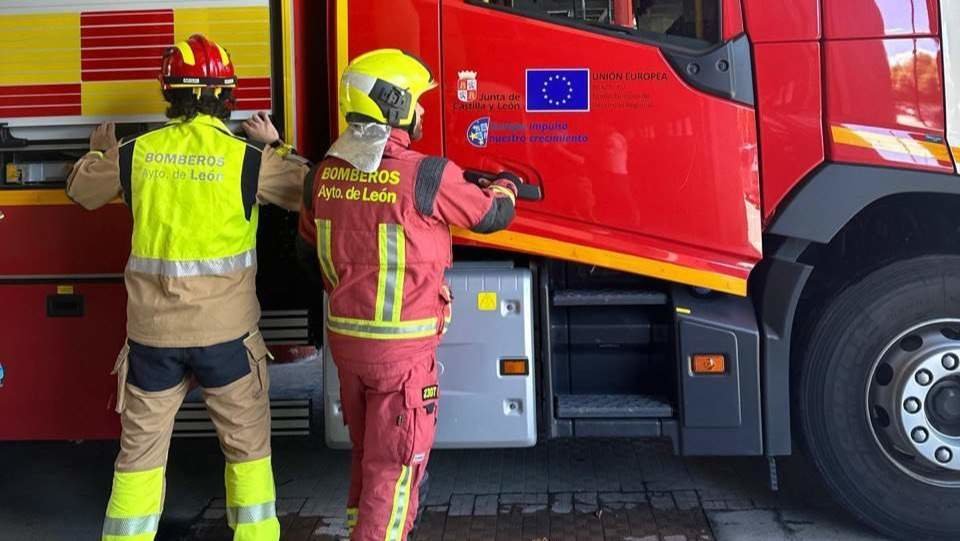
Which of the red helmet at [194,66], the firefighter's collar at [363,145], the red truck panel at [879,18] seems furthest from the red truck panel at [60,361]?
the red truck panel at [879,18]

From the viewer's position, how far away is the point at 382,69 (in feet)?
10.1

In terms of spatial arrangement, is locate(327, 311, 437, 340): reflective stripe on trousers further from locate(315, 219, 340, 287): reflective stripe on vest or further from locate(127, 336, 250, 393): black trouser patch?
locate(127, 336, 250, 393): black trouser patch

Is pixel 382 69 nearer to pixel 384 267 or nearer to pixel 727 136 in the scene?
pixel 384 267

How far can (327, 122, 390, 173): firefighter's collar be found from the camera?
3.04 metres

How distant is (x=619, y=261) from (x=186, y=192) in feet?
5.30

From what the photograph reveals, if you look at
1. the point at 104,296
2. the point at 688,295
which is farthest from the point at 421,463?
the point at 104,296

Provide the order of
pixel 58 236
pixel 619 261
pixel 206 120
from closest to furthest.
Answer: pixel 206 120
pixel 619 261
pixel 58 236

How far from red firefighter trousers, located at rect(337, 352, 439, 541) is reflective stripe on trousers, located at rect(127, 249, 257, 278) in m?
0.58

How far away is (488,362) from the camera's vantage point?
362cm

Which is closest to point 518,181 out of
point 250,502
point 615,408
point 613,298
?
point 613,298

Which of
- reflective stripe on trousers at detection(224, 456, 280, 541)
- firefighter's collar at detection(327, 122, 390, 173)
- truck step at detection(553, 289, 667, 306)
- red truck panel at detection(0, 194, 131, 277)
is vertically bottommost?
reflective stripe on trousers at detection(224, 456, 280, 541)

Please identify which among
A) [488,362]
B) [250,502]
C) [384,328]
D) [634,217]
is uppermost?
[634,217]

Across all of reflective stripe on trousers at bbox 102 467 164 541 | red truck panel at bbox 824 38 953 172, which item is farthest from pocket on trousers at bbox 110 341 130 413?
red truck panel at bbox 824 38 953 172

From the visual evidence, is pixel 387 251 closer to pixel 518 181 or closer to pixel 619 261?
pixel 518 181
